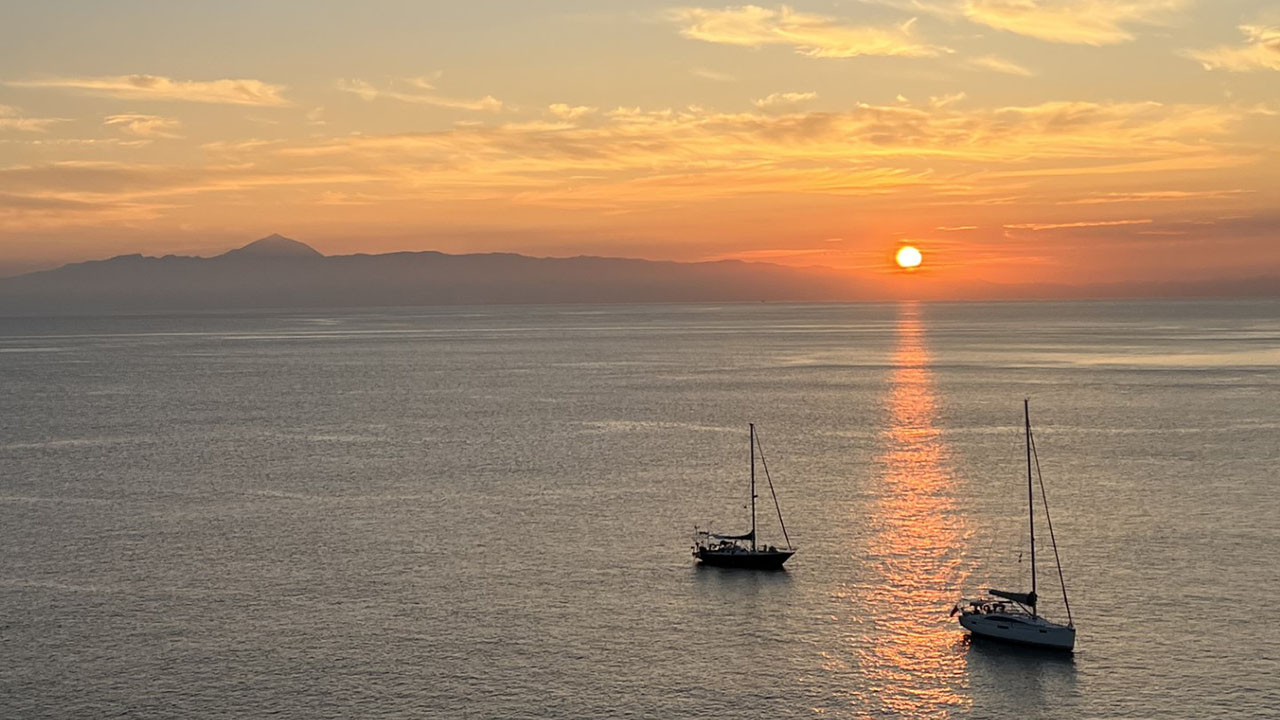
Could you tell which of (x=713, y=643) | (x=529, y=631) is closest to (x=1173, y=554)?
(x=713, y=643)

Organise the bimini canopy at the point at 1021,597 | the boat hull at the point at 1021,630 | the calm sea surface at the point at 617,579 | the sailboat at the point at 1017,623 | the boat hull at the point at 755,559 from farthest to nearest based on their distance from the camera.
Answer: the boat hull at the point at 755,559 → the bimini canopy at the point at 1021,597 → the sailboat at the point at 1017,623 → the boat hull at the point at 1021,630 → the calm sea surface at the point at 617,579

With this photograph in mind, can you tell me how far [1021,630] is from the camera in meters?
73.8

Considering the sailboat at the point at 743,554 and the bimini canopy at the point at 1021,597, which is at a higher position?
the bimini canopy at the point at 1021,597

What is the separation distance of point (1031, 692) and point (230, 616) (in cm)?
4765

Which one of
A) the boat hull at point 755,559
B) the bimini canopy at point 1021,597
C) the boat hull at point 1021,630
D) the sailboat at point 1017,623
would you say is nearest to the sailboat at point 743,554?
the boat hull at point 755,559

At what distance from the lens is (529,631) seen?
7675 centimetres

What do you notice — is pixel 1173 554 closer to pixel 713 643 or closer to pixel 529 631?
pixel 713 643

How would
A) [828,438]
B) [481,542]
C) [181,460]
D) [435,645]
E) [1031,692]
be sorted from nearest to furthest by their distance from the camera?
[1031,692] → [435,645] → [481,542] → [181,460] → [828,438]

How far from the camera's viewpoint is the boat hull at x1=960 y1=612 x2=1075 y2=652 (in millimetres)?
72463

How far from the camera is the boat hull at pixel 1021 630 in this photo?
238 ft

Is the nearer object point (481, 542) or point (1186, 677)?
point (1186, 677)

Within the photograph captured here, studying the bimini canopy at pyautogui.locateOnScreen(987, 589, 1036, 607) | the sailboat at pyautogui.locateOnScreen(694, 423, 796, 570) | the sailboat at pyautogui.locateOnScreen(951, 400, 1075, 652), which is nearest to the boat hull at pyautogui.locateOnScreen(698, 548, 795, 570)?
the sailboat at pyautogui.locateOnScreen(694, 423, 796, 570)

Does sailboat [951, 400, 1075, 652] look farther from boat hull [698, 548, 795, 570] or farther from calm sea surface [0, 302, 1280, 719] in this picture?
boat hull [698, 548, 795, 570]

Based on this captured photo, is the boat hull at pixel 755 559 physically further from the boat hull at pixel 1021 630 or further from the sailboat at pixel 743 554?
the boat hull at pixel 1021 630
